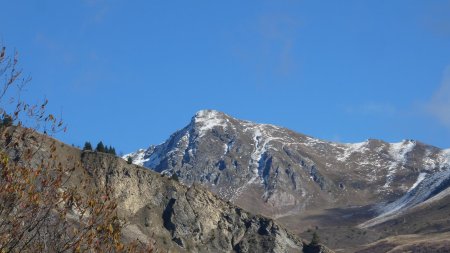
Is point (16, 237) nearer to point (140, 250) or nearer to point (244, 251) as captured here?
point (140, 250)

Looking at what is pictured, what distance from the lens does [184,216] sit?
167625 millimetres

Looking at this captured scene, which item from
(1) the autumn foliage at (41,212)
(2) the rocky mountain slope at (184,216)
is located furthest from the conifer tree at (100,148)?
(1) the autumn foliage at (41,212)

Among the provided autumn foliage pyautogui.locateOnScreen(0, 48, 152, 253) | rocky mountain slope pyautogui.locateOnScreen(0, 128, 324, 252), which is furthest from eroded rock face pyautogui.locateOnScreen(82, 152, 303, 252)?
autumn foliage pyautogui.locateOnScreen(0, 48, 152, 253)

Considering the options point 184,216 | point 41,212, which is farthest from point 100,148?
point 41,212

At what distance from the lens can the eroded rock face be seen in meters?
162

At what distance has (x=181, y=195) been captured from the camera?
175375 millimetres

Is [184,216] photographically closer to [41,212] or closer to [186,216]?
[186,216]

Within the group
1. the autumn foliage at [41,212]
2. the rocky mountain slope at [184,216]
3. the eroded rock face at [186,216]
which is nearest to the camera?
the autumn foliage at [41,212]

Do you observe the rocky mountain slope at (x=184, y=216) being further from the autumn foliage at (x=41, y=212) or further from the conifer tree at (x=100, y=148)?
the autumn foliage at (x=41, y=212)

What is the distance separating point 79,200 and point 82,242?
147cm

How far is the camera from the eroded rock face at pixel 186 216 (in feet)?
532

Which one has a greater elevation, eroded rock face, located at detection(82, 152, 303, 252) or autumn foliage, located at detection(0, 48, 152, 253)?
eroded rock face, located at detection(82, 152, 303, 252)

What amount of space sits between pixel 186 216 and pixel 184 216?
Answer: 78 cm

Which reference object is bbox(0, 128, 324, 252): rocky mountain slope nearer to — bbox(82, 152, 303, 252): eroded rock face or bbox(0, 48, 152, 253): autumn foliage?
bbox(82, 152, 303, 252): eroded rock face
